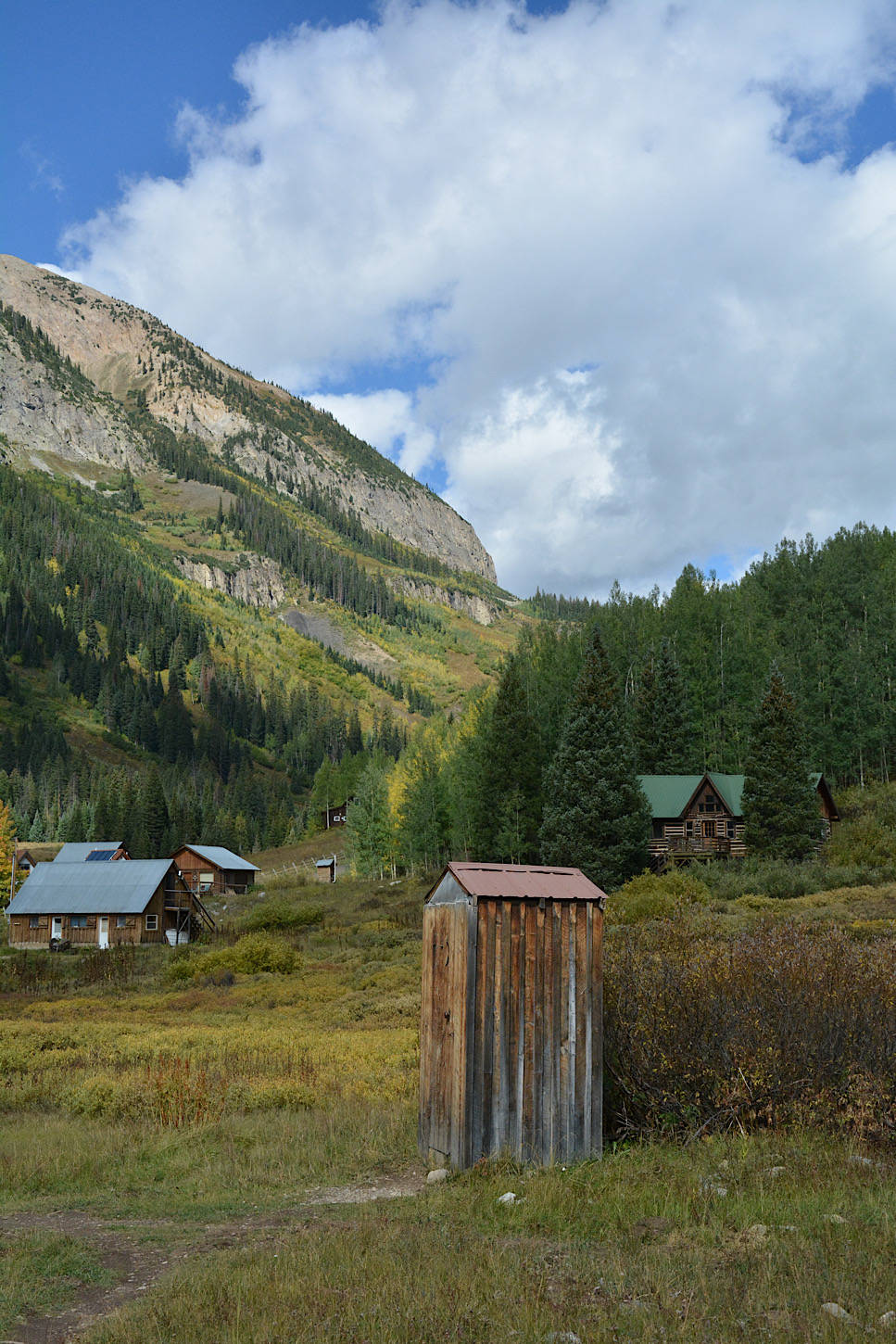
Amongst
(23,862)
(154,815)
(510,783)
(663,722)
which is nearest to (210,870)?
(23,862)

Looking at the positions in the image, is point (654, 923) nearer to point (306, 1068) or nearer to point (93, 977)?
point (306, 1068)

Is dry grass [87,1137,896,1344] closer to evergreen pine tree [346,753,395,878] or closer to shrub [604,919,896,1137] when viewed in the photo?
shrub [604,919,896,1137]

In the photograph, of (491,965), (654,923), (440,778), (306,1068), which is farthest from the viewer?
(440,778)

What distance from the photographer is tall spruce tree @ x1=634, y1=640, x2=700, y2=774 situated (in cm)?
5566

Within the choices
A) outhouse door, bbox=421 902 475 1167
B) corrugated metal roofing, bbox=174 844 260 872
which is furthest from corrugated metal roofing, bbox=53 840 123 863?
outhouse door, bbox=421 902 475 1167

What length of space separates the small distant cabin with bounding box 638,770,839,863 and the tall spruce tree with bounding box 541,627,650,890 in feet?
8.41

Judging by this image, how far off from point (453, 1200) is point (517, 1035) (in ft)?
5.58

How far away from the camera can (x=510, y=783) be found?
173ft

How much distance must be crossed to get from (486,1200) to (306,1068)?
345 inches

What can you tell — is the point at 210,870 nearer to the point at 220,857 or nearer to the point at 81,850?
the point at 220,857

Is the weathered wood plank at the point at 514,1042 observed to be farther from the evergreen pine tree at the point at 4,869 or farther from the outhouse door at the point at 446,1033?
the evergreen pine tree at the point at 4,869

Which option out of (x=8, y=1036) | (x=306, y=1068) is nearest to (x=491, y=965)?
(x=306, y=1068)

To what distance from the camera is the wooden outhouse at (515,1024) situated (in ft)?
29.1

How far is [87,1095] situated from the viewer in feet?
45.5
